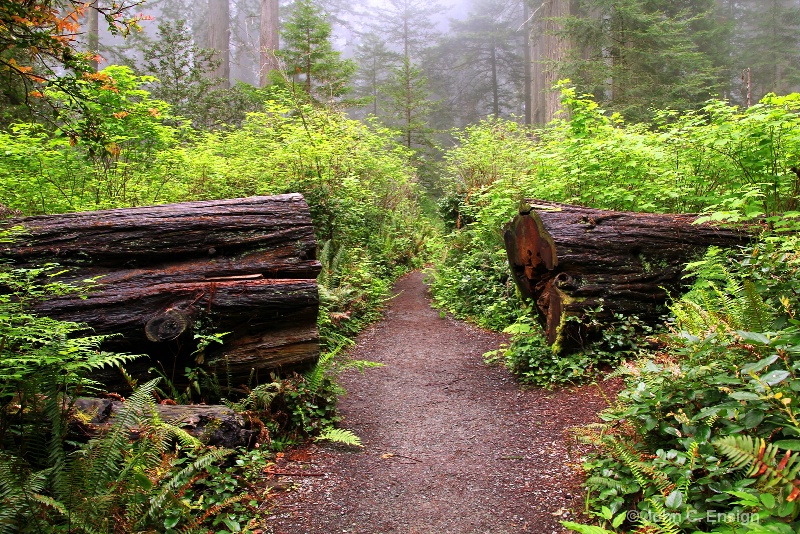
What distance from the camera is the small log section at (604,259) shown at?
218 inches

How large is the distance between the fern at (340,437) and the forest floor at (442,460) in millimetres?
93

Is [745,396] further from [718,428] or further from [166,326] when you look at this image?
[166,326]

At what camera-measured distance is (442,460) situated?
3902 mm

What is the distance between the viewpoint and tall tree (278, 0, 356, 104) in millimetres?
14125

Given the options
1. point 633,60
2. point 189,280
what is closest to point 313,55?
point 633,60

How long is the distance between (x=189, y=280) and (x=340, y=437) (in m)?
2.23

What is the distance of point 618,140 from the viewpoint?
22.6ft

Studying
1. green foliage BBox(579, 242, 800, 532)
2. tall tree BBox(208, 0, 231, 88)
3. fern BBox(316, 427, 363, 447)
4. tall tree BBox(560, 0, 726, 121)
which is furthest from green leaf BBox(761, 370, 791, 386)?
tall tree BBox(208, 0, 231, 88)

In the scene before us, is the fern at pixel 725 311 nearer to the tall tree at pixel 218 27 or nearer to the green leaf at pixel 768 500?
the green leaf at pixel 768 500

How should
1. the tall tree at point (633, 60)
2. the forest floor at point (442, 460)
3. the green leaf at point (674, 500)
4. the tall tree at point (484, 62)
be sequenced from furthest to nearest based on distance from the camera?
the tall tree at point (484, 62), the tall tree at point (633, 60), the forest floor at point (442, 460), the green leaf at point (674, 500)

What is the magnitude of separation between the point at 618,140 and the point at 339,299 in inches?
205

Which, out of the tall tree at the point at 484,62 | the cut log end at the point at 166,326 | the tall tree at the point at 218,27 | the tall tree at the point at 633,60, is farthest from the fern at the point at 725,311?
the tall tree at the point at 484,62

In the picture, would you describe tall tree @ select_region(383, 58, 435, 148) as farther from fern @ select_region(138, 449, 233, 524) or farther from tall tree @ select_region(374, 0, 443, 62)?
fern @ select_region(138, 449, 233, 524)

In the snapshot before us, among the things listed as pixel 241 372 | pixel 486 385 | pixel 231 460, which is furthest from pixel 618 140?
pixel 231 460
